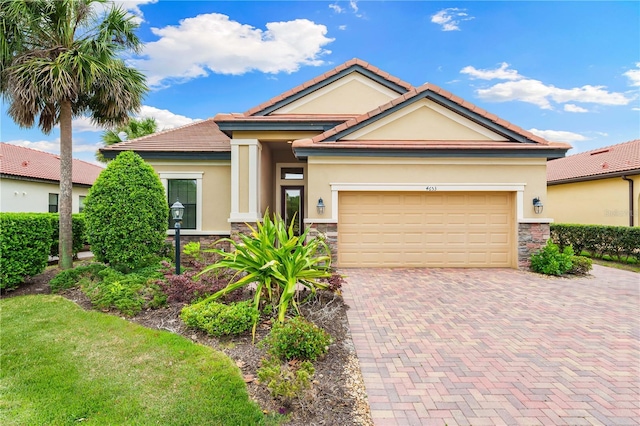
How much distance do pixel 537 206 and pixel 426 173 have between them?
3.27 metres

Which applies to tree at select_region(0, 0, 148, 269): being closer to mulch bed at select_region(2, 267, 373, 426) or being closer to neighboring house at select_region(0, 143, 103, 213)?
mulch bed at select_region(2, 267, 373, 426)

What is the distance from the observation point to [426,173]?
8961 millimetres

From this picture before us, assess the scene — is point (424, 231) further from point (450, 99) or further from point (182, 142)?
point (182, 142)

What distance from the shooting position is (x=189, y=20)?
1023 centimetres

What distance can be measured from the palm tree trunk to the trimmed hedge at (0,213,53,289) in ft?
3.89

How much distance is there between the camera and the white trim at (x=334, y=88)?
1095 cm

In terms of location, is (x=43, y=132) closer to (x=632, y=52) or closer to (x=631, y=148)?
(x=632, y=52)

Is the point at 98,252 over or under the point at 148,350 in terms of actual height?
over

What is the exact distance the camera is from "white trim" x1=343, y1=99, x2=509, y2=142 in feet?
29.9

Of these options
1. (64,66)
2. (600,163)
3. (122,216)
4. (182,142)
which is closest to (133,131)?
(182,142)

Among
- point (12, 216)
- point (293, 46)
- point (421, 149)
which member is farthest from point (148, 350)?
point (293, 46)

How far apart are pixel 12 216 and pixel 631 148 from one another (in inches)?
924

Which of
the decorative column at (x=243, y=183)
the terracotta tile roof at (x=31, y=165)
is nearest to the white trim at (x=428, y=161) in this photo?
the decorative column at (x=243, y=183)

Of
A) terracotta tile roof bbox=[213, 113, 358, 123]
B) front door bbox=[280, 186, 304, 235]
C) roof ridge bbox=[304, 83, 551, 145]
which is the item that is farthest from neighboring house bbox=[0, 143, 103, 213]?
roof ridge bbox=[304, 83, 551, 145]
